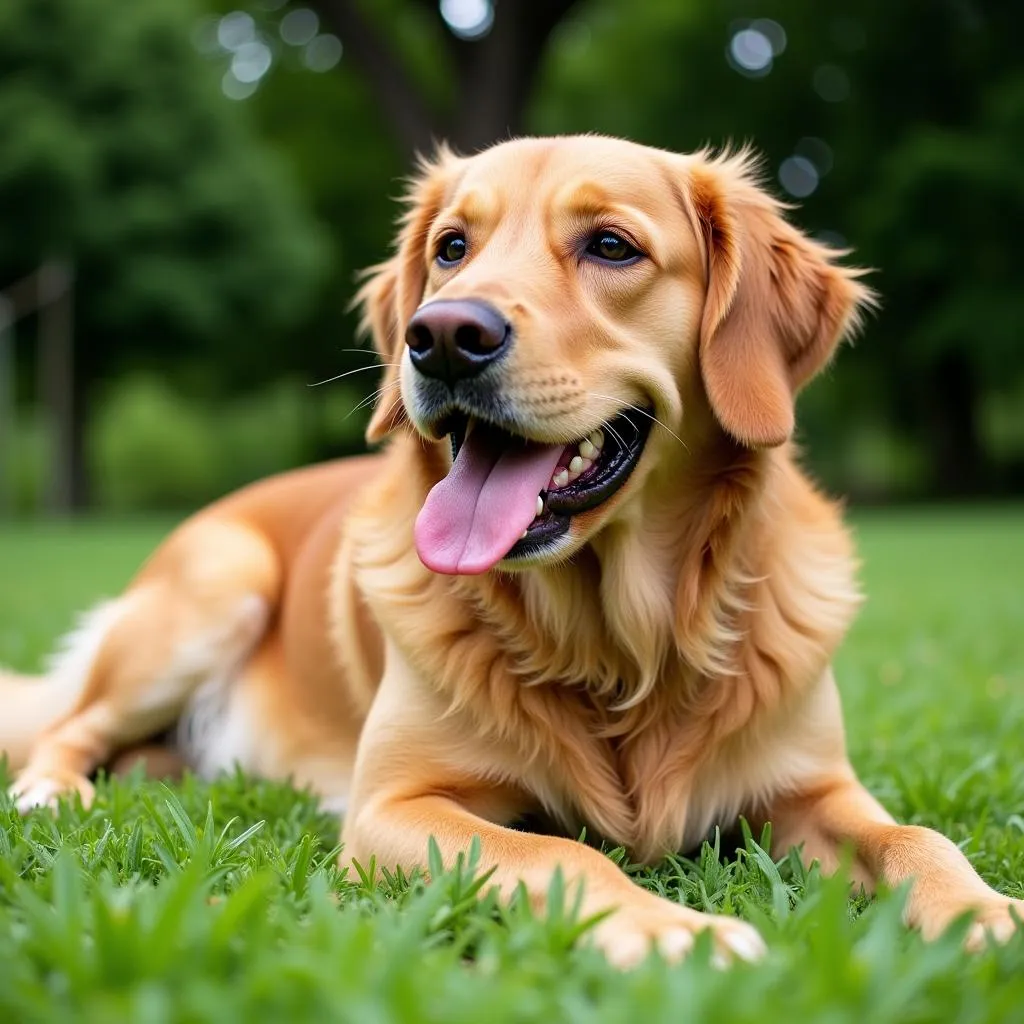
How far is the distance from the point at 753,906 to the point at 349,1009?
91cm

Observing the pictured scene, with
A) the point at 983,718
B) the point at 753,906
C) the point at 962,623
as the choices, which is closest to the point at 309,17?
the point at 962,623

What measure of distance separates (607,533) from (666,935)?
4.16 ft

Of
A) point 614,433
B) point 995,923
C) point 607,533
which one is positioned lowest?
point 995,923

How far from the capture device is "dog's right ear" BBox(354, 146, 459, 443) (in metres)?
3.20

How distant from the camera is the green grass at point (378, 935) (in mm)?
1468

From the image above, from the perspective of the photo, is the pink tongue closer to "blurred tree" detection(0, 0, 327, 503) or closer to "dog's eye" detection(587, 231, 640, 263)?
"dog's eye" detection(587, 231, 640, 263)

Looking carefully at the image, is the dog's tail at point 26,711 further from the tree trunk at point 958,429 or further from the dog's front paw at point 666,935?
the tree trunk at point 958,429

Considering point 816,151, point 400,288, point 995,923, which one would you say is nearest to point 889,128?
point 816,151

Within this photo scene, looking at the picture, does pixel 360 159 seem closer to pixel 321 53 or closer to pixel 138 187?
pixel 321 53

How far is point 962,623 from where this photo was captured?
7.20m

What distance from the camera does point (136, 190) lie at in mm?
24875

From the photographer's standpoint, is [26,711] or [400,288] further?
[26,711]

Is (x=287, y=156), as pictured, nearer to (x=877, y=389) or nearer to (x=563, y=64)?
(x=563, y=64)

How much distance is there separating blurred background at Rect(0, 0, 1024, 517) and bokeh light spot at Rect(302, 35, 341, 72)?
0.18ft
